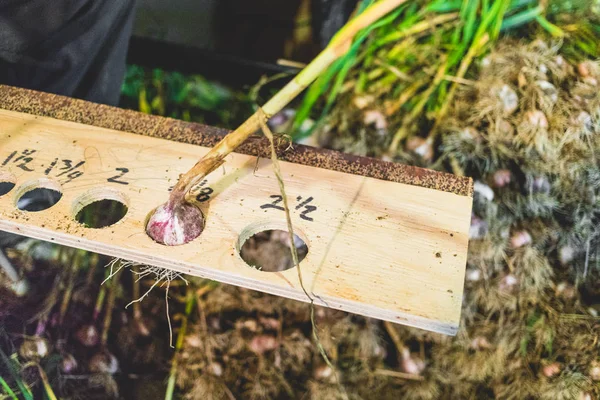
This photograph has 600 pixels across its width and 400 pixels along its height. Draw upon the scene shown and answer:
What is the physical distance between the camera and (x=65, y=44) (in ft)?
3.90

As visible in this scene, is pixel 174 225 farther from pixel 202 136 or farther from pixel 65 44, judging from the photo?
pixel 65 44

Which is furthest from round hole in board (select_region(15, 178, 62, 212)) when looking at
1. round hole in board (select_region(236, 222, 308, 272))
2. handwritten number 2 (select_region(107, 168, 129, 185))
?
round hole in board (select_region(236, 222, 308, 272))

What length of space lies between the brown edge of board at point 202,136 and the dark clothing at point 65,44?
0.12 meters

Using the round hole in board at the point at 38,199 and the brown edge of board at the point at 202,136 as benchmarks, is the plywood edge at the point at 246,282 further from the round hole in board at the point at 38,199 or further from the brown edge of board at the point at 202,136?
the round hole in board at the point at 38,199

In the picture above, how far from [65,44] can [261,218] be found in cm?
79

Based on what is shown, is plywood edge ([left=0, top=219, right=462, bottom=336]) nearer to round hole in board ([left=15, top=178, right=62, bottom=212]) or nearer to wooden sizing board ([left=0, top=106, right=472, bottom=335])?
wooden sizing board ([left=0, top=106, right=472, bottom=335])

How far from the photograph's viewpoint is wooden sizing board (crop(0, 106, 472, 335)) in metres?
0.75

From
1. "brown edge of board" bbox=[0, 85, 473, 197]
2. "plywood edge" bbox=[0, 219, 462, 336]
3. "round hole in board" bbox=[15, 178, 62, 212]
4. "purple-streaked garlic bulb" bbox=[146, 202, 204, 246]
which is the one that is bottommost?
"round hole in board" bbox=[15, 178, 62, 212]

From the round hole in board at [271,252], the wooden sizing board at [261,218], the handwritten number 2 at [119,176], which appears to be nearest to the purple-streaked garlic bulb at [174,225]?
the wooden sizing board at [261,218]

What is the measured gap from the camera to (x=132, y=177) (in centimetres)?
92

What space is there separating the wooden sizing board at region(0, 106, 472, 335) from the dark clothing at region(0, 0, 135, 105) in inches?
9.4

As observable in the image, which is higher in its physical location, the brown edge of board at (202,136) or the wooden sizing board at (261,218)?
the brown edge of board at (202,136)

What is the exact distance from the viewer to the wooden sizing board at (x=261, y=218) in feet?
2.47

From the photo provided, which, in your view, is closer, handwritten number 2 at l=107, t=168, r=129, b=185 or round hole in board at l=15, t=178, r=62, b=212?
handwritten number 2 at l=107, t=168, r=129, b=185
